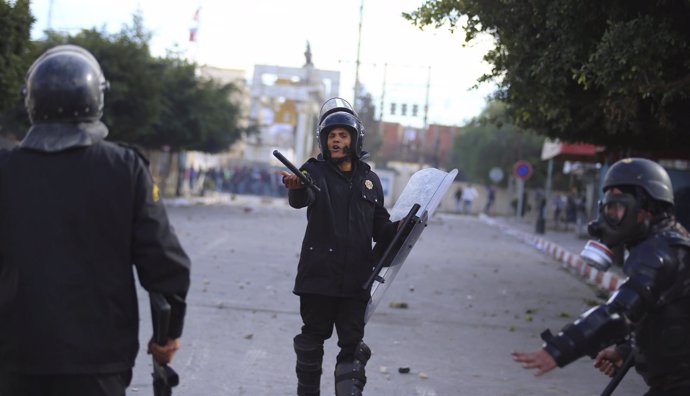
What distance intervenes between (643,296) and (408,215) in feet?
6.29

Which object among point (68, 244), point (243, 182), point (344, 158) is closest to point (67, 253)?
point (68, 244)

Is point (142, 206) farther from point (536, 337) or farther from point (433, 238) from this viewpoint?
point (433, 238)

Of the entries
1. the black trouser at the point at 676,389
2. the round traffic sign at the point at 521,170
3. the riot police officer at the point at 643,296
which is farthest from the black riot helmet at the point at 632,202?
the round traffic sign at the point at 521,170

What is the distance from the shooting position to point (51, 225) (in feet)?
8.89

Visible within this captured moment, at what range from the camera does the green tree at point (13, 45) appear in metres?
15.7

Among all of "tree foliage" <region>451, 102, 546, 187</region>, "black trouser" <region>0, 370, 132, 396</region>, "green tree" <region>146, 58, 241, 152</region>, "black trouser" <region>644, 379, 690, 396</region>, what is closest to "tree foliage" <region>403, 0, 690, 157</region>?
"black trouser" <region>644, 379, 690, 396</region>

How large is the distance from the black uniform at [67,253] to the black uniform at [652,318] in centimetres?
152

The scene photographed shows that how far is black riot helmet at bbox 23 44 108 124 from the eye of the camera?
110 inches

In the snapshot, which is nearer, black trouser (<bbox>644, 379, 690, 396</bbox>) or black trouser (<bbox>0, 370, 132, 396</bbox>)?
black trouser (<bbox>0, 370, 132, 396</bbox>)

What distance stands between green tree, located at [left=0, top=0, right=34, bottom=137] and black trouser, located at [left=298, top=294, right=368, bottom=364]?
1284cm

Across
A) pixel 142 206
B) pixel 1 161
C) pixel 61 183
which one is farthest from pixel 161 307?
pixel 1 161

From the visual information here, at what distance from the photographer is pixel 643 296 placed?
9.89 feet

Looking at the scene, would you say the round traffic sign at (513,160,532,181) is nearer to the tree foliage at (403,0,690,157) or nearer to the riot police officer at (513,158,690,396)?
the tree foliage at (403,0,690,157)

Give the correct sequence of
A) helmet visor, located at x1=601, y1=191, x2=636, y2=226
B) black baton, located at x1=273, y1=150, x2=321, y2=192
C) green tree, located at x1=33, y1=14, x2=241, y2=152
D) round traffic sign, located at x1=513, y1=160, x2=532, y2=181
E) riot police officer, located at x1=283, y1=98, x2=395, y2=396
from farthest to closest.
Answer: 1. round traffic sign, located at x1=513, y1=160, x2=532, y2=181
2. green tree, located at x1=33, y1=14, x2=241, y2=152
3. riot police officer, located at x1=283, y1=98, x2=395, y2=396
4. black baton, located at x1=273, y1=150, x2=321, y2=192
5. helmet visor, located at x1=601, y1=191, x2=636, y2=226
